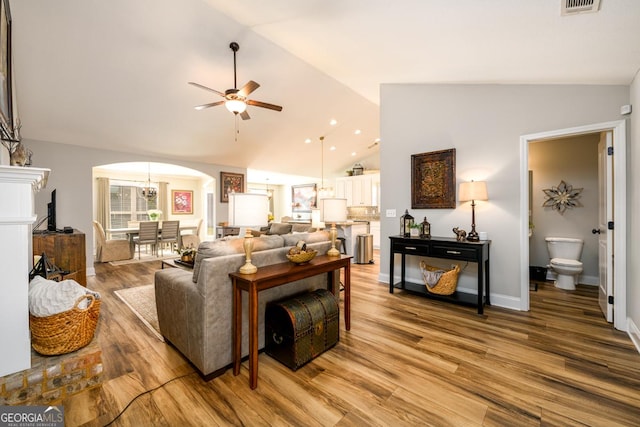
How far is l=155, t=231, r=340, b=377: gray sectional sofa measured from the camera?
6.11 feet

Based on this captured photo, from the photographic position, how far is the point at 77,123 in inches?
166

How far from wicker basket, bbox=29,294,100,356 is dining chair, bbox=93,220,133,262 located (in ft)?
16.5

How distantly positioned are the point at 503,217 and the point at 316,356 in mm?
2779

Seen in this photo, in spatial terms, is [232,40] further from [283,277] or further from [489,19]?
[283,277]

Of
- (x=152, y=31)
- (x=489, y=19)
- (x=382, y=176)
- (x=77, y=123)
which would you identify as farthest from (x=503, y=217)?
(x=77, y=123)

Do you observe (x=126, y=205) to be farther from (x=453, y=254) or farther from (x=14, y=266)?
(x=453, y=254)

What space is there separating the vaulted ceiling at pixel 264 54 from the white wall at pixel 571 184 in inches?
76.2

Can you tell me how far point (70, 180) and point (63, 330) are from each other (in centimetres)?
438

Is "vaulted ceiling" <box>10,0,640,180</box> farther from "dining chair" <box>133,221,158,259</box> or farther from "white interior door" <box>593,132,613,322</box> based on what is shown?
"dining chair" <box>133,221,158,259</box>

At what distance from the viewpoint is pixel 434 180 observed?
374 cm

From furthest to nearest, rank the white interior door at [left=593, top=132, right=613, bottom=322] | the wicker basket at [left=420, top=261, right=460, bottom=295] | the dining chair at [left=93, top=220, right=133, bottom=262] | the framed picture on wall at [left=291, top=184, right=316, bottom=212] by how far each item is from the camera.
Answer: the framed picture on wall at [left=291, top=184, right=316, bottom=212] < the dining chair at [left=93, top=220, right=133, bottom=262] < the wicker basket at [left=420, top=261, right=460, bottom=295] < the white interior door at [left=593, top=132, right=613, bottom=322]

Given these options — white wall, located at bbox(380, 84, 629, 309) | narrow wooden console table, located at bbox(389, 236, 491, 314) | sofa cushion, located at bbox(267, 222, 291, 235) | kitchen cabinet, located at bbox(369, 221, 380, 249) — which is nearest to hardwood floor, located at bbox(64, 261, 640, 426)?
narrow wooden console table, located at bbox(389, 236, 491, 314)

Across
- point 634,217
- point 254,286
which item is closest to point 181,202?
point 254,286

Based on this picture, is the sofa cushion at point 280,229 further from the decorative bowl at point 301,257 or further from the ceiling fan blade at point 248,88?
the decorative bowl at point 301,257
